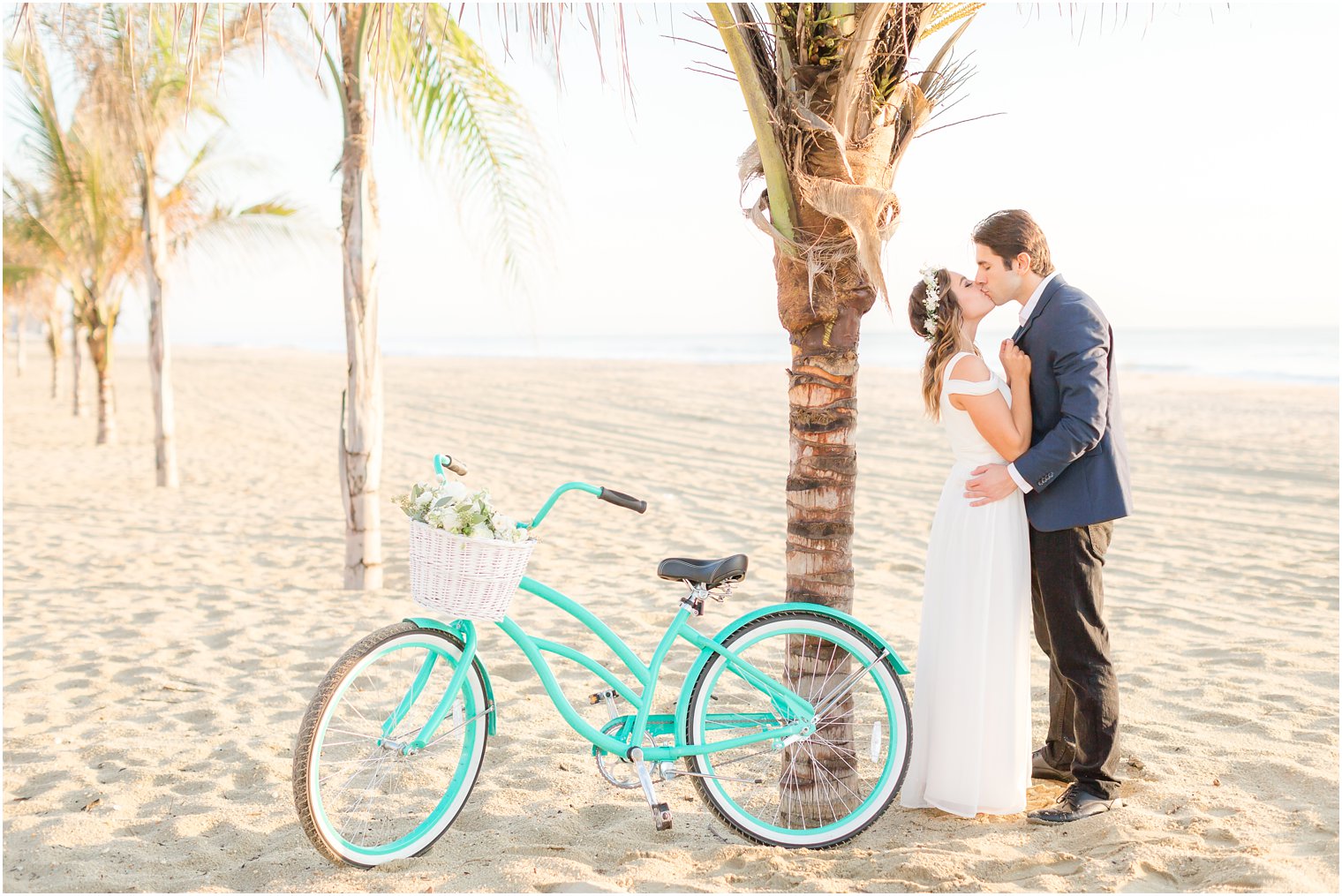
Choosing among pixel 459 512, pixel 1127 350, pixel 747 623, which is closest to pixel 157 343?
pixel 459 512

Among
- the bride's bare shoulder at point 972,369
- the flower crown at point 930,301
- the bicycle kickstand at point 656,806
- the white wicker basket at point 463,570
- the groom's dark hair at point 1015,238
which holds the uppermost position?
the groom's dark hair at point 1015,238

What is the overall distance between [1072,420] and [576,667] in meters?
2.90

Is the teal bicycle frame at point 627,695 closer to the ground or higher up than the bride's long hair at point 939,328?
closer to the ground

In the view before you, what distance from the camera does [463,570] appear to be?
2.86 meters

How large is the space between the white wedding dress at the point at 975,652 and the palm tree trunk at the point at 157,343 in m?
9.78

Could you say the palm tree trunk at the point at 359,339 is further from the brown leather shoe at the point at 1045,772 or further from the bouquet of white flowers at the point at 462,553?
the brown leather shoe at the point at 1045,772

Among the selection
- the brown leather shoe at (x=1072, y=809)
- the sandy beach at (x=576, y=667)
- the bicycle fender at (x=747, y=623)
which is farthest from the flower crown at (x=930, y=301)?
the brown leather shoe at (x=1072, y=809)

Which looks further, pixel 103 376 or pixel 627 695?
pixel 103 376

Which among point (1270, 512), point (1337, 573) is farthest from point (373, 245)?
point (1270, 512)

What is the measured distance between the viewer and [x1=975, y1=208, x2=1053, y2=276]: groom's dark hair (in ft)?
10.9

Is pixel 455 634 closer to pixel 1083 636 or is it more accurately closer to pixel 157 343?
pixel 1083 636

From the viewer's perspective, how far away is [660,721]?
10.5 ft

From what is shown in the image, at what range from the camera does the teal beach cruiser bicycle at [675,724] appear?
2975 mm

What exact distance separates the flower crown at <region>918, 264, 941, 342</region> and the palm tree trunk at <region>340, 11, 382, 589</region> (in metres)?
4.12
